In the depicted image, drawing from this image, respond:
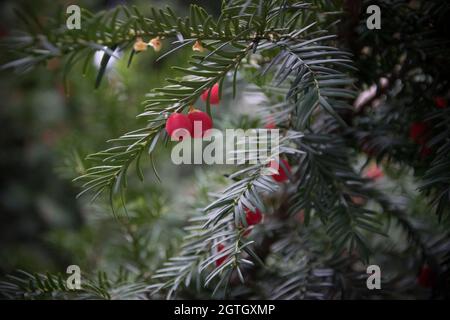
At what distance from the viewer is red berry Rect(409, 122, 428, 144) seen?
1.43 feet

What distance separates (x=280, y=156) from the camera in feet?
1.27

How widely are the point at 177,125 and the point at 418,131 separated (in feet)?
0.88

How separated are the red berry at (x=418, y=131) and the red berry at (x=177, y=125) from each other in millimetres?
251

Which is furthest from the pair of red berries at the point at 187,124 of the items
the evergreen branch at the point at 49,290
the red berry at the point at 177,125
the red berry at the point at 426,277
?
the red berry at the point at 426,277

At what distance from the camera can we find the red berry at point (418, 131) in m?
0.44

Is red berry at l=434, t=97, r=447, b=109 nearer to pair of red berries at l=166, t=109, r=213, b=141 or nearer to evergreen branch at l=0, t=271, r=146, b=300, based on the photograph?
pair of red berries at l=166, t=109, r=213, b=141

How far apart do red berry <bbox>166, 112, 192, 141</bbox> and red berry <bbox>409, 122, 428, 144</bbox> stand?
9.9 inches

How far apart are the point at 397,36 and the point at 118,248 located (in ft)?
1.46

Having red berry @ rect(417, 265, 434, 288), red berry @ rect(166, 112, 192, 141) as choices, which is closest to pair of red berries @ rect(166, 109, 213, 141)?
red berry @ rect(166, 112, 192, 141)

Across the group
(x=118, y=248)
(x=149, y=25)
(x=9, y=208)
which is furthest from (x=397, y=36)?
(x=9, y=208)

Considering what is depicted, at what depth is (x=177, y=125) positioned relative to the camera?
0.32 metres

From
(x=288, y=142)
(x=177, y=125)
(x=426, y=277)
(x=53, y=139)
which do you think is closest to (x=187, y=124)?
(x=177, y=125)

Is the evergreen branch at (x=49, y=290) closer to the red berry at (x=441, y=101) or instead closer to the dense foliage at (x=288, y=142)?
the dense foliage at (x=288, y=142)
